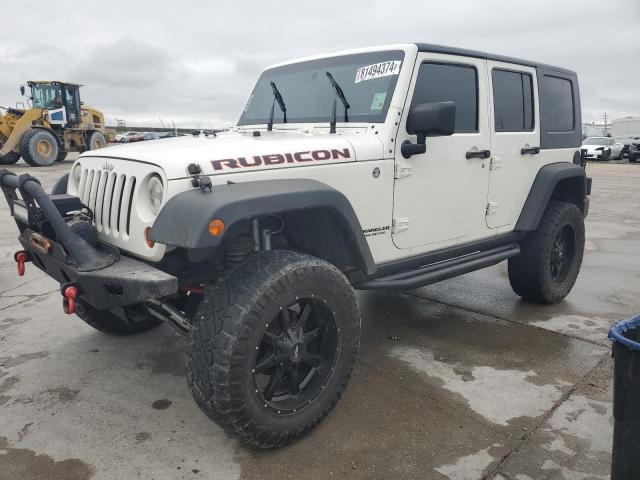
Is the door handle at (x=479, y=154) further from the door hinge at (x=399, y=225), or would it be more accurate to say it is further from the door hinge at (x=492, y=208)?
the door hinge at (x=399, y=225)

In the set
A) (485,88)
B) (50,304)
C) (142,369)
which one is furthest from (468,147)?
(50,304)

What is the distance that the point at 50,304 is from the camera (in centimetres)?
454

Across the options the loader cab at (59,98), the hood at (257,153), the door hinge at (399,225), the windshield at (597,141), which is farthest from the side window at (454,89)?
the windshield at (597,141)

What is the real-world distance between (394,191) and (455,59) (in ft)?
3.56

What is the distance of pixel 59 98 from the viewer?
19.3 metres

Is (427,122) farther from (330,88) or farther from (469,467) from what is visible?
(469,467)

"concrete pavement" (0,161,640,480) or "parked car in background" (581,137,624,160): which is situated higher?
"parked car in background" (581,137,624,160)

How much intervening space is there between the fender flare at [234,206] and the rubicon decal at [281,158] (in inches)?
3.8

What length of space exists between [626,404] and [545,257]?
2.55 meters

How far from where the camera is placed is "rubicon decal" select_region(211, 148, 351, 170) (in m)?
2.41

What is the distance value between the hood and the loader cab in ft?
61.6

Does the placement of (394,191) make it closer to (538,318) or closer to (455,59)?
(455,59)

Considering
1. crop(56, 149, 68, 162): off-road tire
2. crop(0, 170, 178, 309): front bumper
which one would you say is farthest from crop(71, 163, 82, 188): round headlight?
crop(56, 149, 68, 162): off-road tire

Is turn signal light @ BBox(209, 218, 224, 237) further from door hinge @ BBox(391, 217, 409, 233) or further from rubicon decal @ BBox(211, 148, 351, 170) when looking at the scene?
door hinge @ BBox(391, 217, 409, 233)
